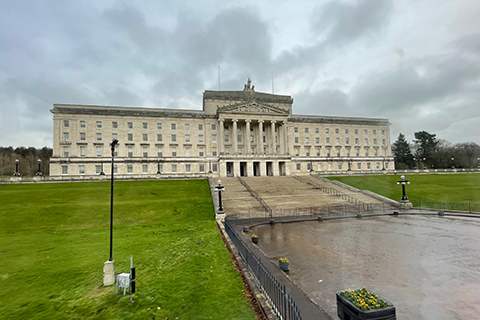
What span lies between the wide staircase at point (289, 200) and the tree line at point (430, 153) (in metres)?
65.5

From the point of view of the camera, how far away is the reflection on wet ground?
771 cm

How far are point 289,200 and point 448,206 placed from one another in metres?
20.4

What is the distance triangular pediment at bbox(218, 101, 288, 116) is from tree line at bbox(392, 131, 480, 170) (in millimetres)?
58210

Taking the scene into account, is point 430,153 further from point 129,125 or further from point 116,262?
point 116,262

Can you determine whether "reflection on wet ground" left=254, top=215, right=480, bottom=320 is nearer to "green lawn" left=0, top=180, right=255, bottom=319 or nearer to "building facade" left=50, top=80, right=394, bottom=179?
"green lawn" left=0, top=180, right=255, bottom=319

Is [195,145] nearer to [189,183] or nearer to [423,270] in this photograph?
[189,183]

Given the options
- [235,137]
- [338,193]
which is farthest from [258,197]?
[235,137]

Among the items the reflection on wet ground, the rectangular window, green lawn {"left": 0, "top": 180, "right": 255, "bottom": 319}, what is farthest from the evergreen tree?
the rectangular window

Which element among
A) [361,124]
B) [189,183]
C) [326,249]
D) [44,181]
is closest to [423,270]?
[326,249]

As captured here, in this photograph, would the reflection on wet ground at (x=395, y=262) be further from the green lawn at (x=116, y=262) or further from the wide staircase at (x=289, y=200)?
the wide staircase at (x=289, y=200)

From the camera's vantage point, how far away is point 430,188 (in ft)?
133

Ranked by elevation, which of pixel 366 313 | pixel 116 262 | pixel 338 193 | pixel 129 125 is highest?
pixel 129 125

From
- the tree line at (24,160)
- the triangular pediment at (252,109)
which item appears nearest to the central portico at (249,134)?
the triangular pediment at (252,109)

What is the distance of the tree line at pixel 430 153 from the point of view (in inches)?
3159
